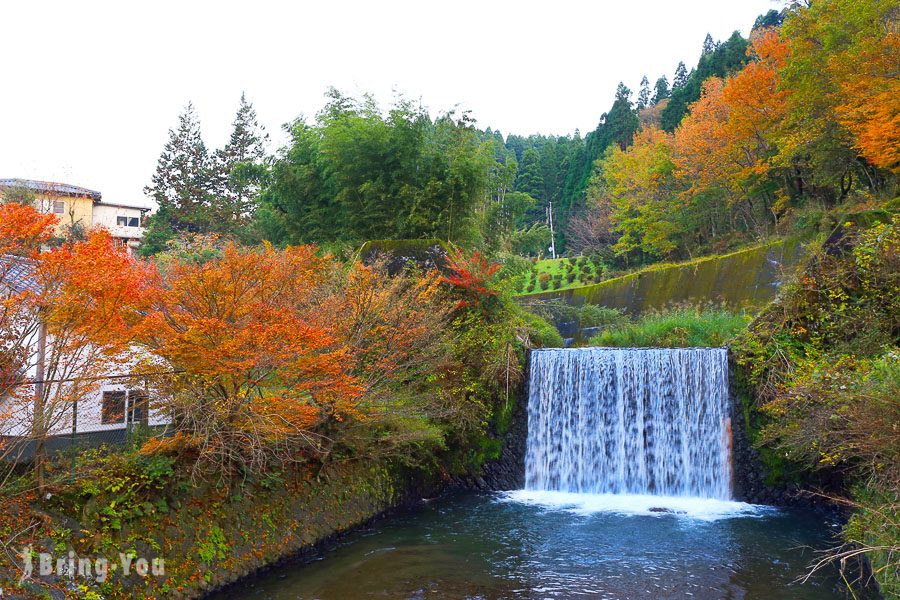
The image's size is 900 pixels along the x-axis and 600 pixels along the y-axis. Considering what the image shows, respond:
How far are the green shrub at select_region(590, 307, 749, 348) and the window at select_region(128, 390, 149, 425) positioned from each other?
11.4m

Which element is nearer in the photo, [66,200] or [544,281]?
[544,281]

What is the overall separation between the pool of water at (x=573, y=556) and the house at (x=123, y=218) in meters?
36.6

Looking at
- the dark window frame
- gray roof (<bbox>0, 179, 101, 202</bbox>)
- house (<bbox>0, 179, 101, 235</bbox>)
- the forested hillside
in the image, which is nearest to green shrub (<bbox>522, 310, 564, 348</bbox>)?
the forested hillside

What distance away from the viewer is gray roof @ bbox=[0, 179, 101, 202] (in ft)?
88.3

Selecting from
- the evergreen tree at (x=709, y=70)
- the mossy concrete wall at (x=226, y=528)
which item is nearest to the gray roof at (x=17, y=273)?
the mossy concrete wall at (x=226, y=528)

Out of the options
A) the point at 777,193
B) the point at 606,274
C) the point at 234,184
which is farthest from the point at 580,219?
the point at 234,184

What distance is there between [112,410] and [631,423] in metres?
9.14

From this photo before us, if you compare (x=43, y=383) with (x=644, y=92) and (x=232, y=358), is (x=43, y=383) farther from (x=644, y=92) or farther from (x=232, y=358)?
(x=644, y=92)

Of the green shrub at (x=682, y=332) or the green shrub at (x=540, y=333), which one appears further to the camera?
the green shrub at (x=540, y=333)

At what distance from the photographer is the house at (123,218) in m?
40.4

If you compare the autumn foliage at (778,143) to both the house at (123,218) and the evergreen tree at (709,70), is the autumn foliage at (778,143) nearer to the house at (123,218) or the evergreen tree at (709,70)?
the evergreen tree at (709,70)

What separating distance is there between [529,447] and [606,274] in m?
17.2

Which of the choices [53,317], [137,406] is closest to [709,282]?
[137,406]

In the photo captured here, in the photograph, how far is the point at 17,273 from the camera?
7.12 metres
